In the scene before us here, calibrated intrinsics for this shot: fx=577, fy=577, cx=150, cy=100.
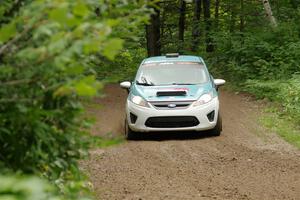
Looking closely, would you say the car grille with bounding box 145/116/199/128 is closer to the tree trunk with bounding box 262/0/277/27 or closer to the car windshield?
the car windshield

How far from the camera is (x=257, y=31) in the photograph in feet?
79.7

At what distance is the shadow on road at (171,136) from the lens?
491 inches

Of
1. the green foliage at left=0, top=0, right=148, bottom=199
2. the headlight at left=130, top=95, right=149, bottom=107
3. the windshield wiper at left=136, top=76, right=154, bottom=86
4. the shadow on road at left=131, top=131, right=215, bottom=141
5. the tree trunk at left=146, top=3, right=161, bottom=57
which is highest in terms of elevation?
the green foliage at left=0, top=0, right=148, bottom=199

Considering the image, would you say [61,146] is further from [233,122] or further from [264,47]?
[264,47]

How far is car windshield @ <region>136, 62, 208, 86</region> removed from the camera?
12883mm

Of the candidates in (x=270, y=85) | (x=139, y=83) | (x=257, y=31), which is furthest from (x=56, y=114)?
(x=257, y=31)

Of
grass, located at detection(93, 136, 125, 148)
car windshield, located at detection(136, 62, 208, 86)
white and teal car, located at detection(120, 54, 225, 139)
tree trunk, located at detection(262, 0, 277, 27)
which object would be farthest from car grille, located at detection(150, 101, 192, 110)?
tree trunk, located at detection(262, 0, 277, 27)

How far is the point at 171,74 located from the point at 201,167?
3684mm

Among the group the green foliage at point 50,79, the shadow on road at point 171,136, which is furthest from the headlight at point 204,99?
the green foliage at point 50,79

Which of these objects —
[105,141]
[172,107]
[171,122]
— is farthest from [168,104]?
[105,141]

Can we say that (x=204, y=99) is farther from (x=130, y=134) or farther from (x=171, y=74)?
(x=130, y=134)

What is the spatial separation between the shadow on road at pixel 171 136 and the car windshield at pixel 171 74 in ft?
3.64

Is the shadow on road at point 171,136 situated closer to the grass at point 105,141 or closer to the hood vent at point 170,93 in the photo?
the hood vent at point 170,93

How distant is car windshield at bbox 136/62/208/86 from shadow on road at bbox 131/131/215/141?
1.11 m
